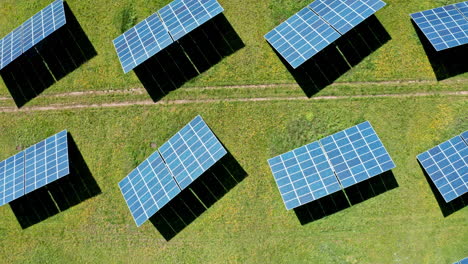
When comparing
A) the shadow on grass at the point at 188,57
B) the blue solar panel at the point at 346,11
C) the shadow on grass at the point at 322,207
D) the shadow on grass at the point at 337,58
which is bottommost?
the shadow on grass at the point at 322,207

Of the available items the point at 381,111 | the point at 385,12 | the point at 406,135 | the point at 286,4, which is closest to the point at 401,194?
the point at 406,135

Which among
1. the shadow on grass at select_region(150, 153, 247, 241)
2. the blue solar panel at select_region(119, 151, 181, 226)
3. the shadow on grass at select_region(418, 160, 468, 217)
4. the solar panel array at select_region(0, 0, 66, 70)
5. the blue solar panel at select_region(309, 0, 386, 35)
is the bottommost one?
the shadow on grass at select_region(418, 160, 468, 217)

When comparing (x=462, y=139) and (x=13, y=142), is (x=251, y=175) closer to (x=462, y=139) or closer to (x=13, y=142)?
(x=462, y=139)

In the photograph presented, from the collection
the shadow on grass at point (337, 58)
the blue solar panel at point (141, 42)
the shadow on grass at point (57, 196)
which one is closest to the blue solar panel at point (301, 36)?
the shadow on grass at point (337, 58)

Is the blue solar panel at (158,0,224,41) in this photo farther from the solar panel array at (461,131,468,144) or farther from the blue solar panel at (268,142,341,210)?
the solar panel array at (461,131,468,144)

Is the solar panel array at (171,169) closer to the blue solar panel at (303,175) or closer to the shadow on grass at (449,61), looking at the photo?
the blue solar panel at (303,175)

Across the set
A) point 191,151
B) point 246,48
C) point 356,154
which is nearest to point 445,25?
point 356,154

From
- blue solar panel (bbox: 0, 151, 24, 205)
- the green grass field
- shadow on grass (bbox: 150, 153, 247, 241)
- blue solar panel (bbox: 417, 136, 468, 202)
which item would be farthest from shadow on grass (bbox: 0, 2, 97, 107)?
blue solar panel (bbox: 417, 136, 468, 202)
